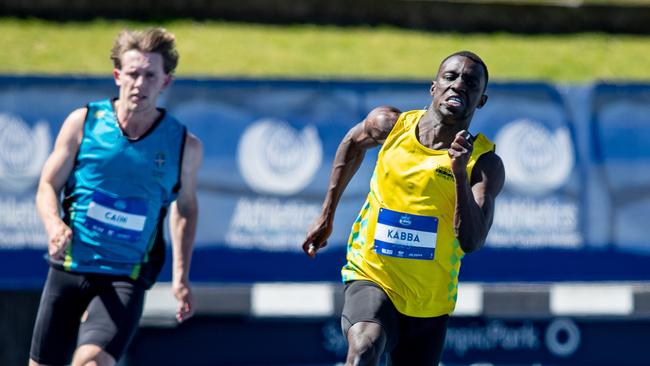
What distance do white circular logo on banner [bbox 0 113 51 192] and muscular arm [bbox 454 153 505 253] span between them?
403 centimetres

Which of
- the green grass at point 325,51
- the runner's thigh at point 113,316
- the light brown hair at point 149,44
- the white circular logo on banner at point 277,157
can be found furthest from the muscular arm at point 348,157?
the green grass at point 325,51

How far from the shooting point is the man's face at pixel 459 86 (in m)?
5.15

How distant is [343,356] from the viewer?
858cm

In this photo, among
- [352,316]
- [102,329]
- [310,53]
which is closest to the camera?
[352,316]

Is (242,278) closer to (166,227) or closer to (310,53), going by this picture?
(166,227)

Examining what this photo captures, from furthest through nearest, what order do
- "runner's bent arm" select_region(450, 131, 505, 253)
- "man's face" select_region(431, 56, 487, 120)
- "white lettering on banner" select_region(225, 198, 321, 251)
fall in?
"white lettering on banner" select_region(225, 198, 321, 251), "man's face" select_region(431, 56, 487, 120), "runner's bent arm" select_region(450, 131, 505, 253)

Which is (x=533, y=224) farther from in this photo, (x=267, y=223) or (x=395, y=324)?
(x=395, y=324)

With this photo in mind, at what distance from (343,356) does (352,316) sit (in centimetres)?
340

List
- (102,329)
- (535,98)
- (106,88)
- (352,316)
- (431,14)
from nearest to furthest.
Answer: (352,316) < (102,329) < (106,88) < (535,98) < (431,14)

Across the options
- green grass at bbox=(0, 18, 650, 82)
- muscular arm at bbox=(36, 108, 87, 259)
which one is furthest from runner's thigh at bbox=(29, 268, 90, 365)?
green grass at bbox=(0, 18, 650, 82)

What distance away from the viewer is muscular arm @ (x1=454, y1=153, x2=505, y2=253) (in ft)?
16.1

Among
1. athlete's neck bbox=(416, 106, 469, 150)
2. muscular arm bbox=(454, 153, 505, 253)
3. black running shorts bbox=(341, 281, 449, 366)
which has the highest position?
athlete's neck bbox=(416, 106, 469, 150)

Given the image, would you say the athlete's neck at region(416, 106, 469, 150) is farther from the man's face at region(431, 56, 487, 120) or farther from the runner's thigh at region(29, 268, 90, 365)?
the runner's thigh at region(29, 268, 90, 365)

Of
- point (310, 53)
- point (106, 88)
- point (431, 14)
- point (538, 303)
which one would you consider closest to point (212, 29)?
point (310, 53)
